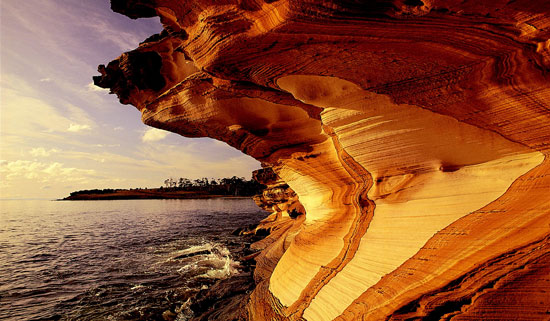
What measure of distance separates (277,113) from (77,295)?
7.42 metres

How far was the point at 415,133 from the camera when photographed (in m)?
3.35

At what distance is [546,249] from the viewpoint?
232cm

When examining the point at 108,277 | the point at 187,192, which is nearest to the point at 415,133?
the point at 108,277

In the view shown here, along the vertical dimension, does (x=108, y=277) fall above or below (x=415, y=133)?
below

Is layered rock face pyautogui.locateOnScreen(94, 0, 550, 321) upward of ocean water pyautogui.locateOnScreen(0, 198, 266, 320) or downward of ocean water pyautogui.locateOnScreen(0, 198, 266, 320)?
upward

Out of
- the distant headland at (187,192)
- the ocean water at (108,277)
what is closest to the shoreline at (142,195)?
the distant headland at (187,192)

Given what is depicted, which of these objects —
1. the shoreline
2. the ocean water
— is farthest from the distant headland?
the ocean water

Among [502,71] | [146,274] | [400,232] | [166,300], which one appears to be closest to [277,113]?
[400,232]

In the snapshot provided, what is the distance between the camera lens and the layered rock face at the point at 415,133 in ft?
7.65

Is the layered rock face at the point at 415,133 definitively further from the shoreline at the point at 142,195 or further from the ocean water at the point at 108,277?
the shoreline at the point at 142,195

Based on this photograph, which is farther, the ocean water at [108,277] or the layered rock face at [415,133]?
the ocean water at [108,277]

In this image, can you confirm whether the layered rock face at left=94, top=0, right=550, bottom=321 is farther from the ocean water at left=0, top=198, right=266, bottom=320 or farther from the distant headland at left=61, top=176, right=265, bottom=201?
the distant headland at left=61, top=176, right=265, bottom=201

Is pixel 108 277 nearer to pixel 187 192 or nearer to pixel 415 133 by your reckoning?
pixel 415 133

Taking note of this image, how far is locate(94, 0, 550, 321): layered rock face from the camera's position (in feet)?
7.65
